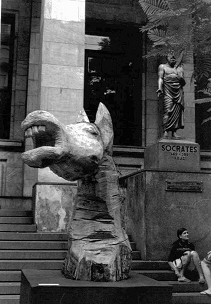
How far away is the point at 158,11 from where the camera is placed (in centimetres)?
365

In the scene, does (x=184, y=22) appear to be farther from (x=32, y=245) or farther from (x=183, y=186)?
(x=32, y=245)

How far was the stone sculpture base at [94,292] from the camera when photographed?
4.27 meters

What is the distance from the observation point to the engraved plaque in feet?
36.4

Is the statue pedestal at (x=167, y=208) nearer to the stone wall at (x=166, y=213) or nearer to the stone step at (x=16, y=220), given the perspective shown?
the stone wall at (x=166, y=213)

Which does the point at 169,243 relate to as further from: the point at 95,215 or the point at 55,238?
the point at 95,215

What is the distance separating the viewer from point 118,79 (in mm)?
19531

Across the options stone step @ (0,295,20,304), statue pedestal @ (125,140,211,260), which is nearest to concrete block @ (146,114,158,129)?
statue pedestal @ (125,140,211,260)

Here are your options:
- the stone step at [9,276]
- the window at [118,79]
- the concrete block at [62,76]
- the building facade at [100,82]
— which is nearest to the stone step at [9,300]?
the stone step at [9,276]

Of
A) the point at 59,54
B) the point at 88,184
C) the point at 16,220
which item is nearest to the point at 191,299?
the point at 88,184

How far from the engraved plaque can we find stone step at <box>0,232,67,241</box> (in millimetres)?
2899

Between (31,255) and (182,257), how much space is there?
3.31 metres

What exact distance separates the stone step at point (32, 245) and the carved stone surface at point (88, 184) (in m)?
5.72

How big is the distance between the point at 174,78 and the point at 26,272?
379 inches

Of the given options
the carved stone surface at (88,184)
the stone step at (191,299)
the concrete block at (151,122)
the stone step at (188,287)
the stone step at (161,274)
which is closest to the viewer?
the carved stone surface at (88,184)
